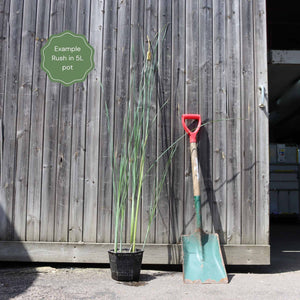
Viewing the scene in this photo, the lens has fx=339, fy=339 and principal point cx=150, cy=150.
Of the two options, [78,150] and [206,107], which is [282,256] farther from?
[78,150]

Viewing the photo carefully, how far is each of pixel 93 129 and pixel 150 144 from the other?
521mm

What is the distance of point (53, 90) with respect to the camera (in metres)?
3.04

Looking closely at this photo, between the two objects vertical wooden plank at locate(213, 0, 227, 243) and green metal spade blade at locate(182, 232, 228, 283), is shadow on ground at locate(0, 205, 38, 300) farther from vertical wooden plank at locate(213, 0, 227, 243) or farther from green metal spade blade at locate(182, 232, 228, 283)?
vertical wooden plank at locate(213, 0, 227, 243)

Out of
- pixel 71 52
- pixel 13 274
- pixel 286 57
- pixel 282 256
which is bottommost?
pixel 282 256

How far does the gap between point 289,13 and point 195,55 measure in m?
4.30

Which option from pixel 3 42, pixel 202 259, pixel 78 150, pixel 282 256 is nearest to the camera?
pixel 202 259

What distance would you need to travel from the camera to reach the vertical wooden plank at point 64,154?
2.93 m

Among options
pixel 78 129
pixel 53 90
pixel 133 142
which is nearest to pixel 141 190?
pixel 133 142

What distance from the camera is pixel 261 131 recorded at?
2986 millimetres

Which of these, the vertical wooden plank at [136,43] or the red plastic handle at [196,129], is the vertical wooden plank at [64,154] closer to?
the vertical wooden plank at [136,43]

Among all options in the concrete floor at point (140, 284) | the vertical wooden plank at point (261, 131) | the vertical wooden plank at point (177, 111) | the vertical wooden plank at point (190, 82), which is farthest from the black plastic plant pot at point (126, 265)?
the vertical wooden plank at point (261, 131)

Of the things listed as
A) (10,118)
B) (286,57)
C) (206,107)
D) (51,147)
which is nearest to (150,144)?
(206,107)

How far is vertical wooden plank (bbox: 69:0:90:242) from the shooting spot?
2930mm

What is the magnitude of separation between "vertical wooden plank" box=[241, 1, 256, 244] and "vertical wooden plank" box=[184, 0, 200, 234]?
0.41m
